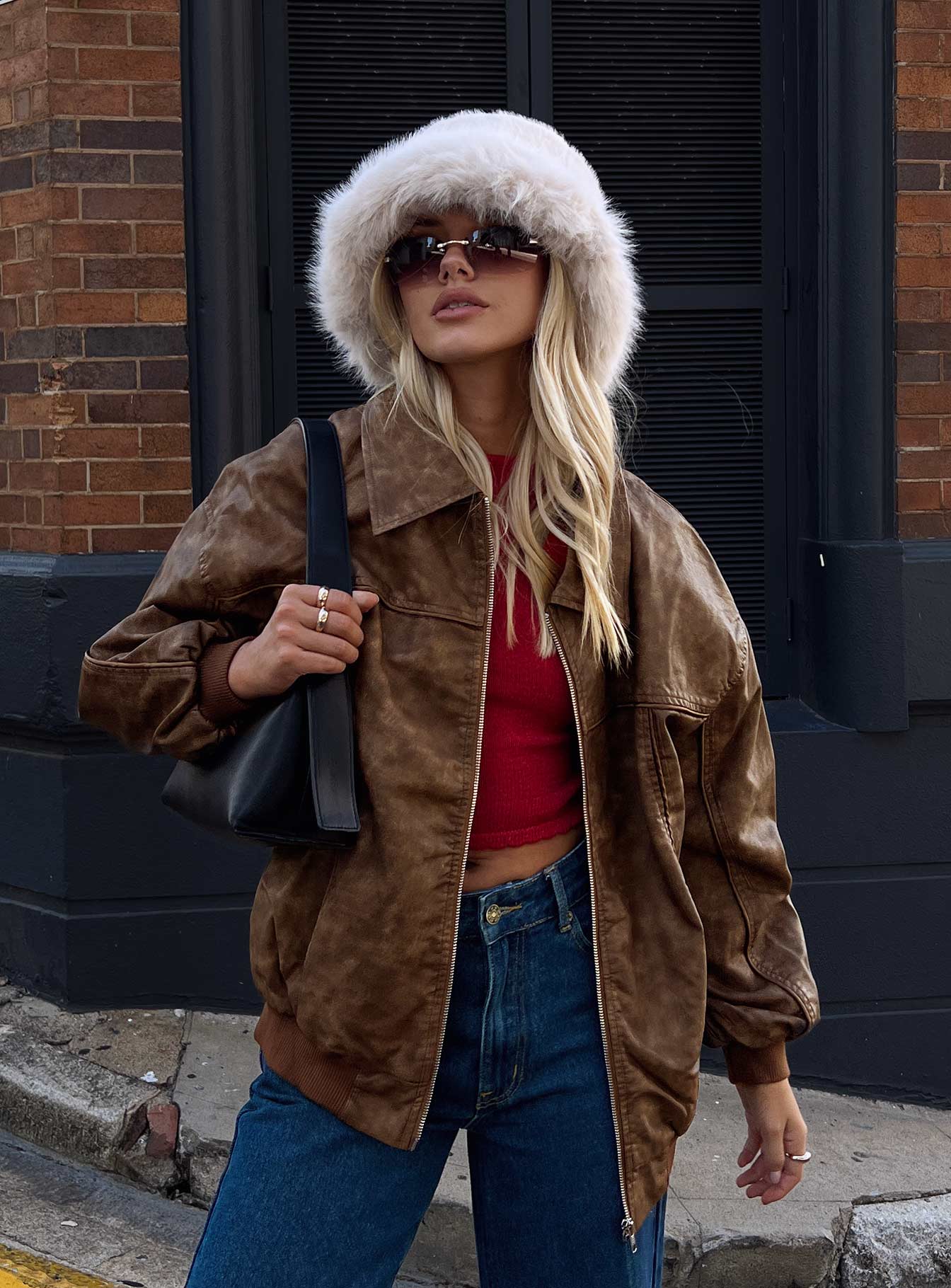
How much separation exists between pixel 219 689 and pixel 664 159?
10.9 ft

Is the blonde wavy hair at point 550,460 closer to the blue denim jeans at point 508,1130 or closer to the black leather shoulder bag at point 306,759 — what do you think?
the black leather shoulder bag at point 306,759

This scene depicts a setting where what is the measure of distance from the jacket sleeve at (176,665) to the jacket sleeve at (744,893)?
657 mm

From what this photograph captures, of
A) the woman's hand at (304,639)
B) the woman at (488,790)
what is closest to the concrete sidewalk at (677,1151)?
the woman at (488,790)

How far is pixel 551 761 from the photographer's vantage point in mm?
1979

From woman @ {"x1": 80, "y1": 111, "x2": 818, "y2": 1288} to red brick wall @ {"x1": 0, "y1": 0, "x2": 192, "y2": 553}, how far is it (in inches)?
90.8

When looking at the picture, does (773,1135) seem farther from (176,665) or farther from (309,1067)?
(176,665)

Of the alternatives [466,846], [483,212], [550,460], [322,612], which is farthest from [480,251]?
[466,846]

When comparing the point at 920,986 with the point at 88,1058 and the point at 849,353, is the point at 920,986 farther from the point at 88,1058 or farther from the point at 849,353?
the point at 88,1058

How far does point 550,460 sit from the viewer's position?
2039mm

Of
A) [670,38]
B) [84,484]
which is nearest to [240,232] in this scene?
[84,484]

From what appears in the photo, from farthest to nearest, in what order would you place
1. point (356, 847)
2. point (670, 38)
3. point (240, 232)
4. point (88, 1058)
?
point (670, 38), point (240, 232), point (88, 1058), point (356, 847)

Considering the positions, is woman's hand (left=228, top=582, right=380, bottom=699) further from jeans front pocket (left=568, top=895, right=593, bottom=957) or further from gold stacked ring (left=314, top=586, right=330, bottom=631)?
jeans front pocket (left=568, top=895, right=593, bottom=957)

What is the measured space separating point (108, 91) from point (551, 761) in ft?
10.1

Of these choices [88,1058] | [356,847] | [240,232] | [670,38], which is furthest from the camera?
[670,38]
